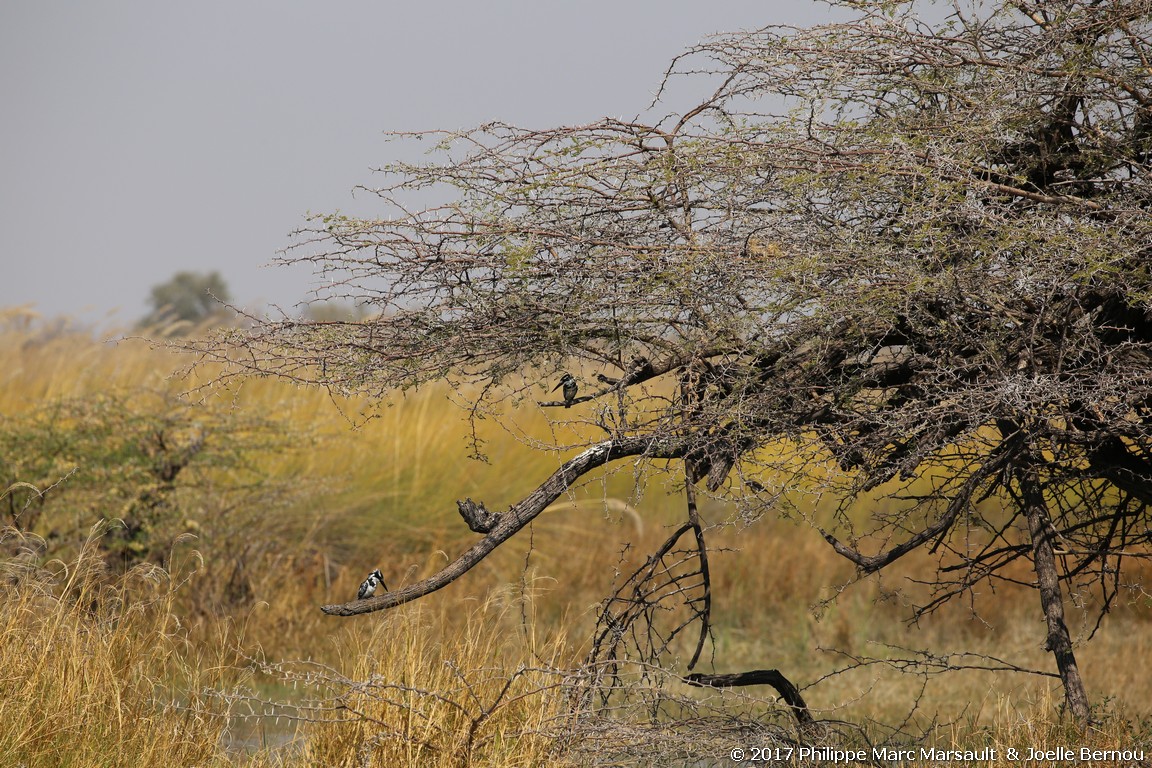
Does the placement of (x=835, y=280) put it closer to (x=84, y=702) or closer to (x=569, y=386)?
(x=569, y=386)

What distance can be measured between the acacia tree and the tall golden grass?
873 millimetres

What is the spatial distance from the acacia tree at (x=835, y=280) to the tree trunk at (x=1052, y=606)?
11mm

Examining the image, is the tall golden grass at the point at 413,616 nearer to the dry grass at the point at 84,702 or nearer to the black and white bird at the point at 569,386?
the dry grass at the point at 84,702

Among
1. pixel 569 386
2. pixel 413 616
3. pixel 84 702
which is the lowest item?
pixel 84 702

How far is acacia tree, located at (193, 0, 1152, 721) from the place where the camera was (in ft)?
12.9

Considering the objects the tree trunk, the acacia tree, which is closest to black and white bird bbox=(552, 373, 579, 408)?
the acacia tree

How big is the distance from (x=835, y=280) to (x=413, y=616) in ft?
7.64

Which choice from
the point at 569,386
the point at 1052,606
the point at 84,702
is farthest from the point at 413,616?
the point at 1052,606

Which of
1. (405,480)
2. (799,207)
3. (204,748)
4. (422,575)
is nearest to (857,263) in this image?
(799,207)

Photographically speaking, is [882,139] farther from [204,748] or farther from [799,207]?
[204,748]

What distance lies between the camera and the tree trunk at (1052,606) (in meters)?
4.31

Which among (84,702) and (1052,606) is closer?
(1052,606)

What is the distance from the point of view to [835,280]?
4117 mm

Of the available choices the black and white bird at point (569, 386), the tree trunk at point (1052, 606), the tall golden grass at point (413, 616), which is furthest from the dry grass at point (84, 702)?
the tree trunk at point (1052, 606)
